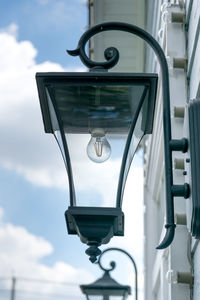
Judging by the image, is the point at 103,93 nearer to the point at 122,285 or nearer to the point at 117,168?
the point at 117,168

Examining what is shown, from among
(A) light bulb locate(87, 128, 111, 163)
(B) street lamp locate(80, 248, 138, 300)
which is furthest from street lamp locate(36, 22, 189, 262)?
(B) street lamp locate(80, 248, 138, 300)

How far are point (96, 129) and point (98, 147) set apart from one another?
66mm

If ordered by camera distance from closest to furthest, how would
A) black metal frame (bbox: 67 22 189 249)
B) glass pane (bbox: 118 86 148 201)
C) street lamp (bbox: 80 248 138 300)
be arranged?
1. black metal frame (bbox: 67 22 189 249)
2. glass pane (bbox: 118 86 148 201)
3. street lamp (bbox: 80 248 138 300)

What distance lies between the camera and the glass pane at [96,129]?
225 centimetres

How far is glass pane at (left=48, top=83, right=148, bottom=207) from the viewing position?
7.38 feet

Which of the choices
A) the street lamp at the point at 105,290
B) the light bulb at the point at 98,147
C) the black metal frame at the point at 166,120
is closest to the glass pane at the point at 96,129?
the light bulb at the point at 98,147

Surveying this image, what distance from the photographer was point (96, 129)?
2314mm

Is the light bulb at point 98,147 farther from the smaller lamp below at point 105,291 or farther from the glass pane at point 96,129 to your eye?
the smaller lamp below at point 105,291

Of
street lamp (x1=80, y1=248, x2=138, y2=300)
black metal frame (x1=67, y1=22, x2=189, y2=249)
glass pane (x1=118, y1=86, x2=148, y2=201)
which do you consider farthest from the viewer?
street lamp (x1=80, y1=248, x2=138, y2=300)

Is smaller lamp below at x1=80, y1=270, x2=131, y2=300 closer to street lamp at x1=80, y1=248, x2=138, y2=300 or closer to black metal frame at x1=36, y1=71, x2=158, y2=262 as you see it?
street lamp at x1=80, y1=248, x2=138, y2=300

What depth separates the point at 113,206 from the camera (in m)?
2.29

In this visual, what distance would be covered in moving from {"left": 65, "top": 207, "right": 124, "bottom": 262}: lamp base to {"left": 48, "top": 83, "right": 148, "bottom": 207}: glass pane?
0.04 meters

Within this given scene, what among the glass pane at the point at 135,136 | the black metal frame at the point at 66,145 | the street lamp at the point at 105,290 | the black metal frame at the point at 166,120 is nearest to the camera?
the black metal frame at the point at 166,120

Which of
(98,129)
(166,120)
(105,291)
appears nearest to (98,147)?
(98,129)
